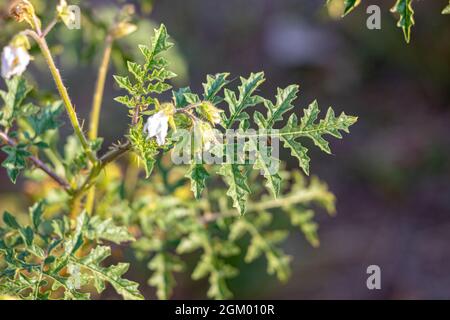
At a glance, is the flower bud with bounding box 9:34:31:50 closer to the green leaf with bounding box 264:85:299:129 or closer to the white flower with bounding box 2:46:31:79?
the white flower with bounding box 2:46:31:79

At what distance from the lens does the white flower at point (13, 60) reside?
1.44 m

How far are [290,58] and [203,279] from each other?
6.61 feet

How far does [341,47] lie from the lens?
4930mm

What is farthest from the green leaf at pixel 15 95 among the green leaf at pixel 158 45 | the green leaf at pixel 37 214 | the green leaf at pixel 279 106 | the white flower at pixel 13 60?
the green leaf at pixel 279 106

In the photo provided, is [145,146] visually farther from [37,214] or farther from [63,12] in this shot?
[37,214]

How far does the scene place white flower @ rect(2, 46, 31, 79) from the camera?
1443 millimetres

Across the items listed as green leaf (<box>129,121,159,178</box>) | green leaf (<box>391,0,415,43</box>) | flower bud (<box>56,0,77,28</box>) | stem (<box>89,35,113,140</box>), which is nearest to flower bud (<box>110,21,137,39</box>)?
stem (<box>89,35,113,140</box>)

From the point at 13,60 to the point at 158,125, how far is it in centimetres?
36

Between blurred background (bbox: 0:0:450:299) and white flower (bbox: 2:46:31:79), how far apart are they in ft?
7.39

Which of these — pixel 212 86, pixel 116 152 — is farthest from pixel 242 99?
pixel 116 152

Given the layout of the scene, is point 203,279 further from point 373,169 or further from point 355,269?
point 373,169

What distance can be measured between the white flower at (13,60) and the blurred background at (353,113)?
7.39ft
